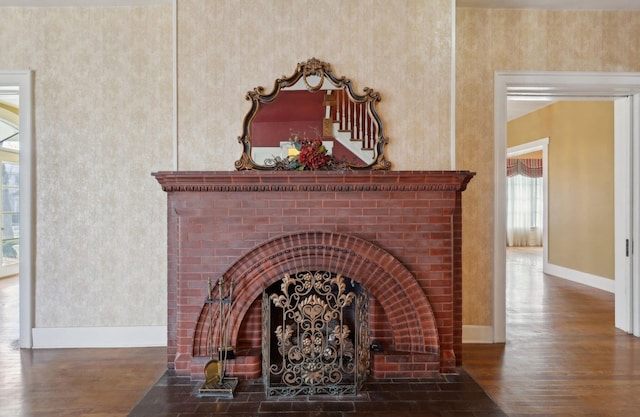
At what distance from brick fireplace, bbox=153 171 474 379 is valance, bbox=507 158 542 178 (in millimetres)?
9201

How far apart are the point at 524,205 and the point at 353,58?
983 centimetres

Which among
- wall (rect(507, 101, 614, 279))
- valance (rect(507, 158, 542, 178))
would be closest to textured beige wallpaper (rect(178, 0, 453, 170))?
wall (rect(507, 101, 614, 279))

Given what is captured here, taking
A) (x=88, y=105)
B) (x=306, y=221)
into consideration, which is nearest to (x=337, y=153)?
(x=306, y=221)

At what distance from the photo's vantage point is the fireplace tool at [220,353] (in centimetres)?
255

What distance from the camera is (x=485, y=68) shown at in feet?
11.8

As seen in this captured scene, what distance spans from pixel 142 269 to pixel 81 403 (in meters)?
1.24

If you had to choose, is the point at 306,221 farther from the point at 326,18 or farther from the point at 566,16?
the point at 566,16

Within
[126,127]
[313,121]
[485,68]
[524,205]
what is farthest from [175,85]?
[524,205]

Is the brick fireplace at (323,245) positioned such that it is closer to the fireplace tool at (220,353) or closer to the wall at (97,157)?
the fireplace tool at (220,353)

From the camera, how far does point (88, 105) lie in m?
3.48

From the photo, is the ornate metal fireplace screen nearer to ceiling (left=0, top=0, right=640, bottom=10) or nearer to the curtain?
ceiling (left=0, top=0, right=640, bottom=10)

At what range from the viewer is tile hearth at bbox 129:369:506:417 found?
7.59 feet

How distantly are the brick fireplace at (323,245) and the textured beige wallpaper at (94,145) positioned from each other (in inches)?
34.6

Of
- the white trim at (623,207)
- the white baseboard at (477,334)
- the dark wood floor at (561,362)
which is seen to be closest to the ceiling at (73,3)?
the white baseboard at (477,334)
